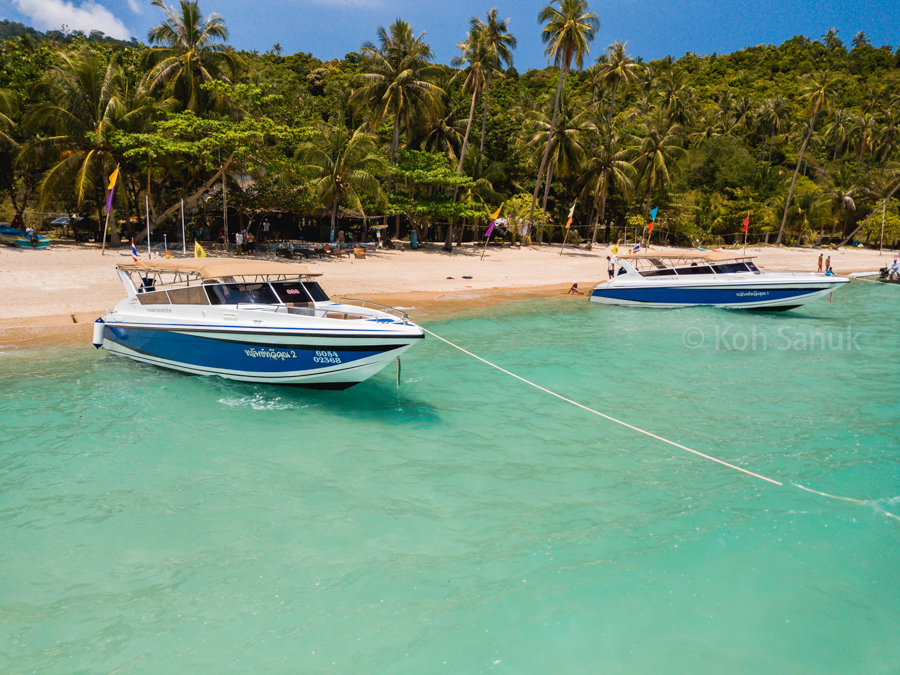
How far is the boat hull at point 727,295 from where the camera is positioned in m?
20.8

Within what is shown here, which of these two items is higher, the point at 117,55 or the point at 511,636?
the point at 117,55

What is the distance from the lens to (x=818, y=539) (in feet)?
22.0

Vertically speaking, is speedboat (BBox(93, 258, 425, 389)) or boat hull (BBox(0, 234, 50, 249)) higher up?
boat hull (BBox(0, 234, 50, 249))

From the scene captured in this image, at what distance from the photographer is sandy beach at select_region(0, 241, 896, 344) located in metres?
16.1

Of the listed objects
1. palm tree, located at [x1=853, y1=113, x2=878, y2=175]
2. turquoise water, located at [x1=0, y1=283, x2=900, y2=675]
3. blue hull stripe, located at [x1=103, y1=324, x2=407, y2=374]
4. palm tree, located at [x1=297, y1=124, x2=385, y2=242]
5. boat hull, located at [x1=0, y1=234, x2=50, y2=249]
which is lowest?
turquoise water, located at [x1=0, y1=283, x2=900, y2=675]

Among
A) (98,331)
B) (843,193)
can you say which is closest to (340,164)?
(98,331)

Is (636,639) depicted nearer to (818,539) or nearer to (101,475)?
(818,539)

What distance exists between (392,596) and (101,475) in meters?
4.93

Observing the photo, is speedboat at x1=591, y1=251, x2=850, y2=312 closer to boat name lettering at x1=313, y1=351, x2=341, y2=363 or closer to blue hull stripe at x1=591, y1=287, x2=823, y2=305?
blue hull stripe at x1=591, y1=287, x2=823, y2=305

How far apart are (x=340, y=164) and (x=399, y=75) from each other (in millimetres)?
7964

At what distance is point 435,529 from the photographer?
662 centimetres

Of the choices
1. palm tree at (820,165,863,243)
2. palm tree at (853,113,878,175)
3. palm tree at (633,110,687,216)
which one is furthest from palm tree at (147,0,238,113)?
palm tree at (853,113,878,175)

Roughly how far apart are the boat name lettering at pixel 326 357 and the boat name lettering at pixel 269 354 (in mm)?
431

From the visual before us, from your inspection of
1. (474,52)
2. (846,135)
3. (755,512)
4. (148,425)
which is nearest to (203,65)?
(474,52)
